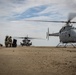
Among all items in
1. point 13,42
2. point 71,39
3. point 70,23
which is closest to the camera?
point 71,39

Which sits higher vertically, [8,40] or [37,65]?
[8,40]

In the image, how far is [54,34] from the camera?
59.3 meters

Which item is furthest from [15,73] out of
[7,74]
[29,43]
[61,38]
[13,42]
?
[29,43]

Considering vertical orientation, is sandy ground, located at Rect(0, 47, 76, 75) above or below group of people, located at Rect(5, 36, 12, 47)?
below

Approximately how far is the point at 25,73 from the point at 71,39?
36851mm

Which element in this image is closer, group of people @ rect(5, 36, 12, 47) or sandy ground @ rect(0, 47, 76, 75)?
sandy ground @ rect(0, 47, 76, 75)

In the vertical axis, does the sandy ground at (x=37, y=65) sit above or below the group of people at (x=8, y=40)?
below

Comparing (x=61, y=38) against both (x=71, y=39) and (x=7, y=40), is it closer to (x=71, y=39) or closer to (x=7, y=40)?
(x=71, y=39)

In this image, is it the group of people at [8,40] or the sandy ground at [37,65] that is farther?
the group of people at [8,40]

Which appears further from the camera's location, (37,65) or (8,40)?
(8,40)

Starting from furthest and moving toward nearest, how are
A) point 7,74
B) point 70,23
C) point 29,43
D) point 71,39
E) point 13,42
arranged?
point 29,43 < point 13,42 < point 70,23 < point 71,39 < point 7,74

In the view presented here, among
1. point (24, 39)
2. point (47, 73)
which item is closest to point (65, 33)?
point (47, 73)

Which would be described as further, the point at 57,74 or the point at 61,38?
the point at 61,38

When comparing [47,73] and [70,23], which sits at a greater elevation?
[70,23]
